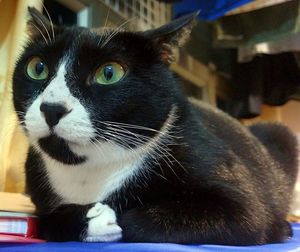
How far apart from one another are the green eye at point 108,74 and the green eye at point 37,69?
0.34 ft

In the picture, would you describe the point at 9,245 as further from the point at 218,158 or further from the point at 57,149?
the point at 218,158

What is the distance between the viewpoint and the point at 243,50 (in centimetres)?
219

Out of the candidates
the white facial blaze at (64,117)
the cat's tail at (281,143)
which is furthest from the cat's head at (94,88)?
the cat's tail at (281,143)

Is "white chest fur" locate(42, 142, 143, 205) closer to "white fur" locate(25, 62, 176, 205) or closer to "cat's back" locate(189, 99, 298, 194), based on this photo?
"white fur" locate(25, 62, 176, 205)

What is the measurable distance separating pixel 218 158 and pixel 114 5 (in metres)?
1.23

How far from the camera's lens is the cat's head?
2.38ft

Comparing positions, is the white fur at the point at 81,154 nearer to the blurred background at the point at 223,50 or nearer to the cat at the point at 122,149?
the cat at the point at 122,149

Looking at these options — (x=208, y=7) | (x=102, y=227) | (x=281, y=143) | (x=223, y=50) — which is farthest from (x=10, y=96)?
(x=223, y=50)

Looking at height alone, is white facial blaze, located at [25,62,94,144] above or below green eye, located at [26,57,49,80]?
below

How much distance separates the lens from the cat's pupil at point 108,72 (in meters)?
0.77

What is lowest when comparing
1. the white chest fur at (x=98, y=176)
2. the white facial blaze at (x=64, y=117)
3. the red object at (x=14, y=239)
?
the red object at (x=14, y=239)

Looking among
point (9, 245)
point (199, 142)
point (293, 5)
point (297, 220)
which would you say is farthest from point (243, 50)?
point (9, 245)

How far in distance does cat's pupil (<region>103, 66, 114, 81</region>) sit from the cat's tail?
0.89 meters

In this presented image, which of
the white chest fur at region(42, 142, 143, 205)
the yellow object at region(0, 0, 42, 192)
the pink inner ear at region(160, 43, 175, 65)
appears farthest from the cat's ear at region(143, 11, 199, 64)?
the yellow object at region(0, 0, 42, 192)
